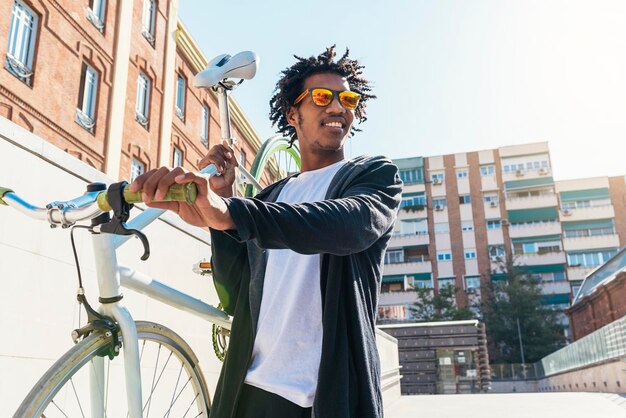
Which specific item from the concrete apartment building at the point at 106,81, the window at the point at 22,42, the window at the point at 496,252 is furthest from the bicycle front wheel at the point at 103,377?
the window at the point at 496,252

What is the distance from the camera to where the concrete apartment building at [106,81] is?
12.5 m

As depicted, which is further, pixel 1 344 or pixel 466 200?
pixel 466 200

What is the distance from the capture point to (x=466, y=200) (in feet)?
181

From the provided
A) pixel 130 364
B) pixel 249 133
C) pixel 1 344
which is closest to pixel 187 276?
pixel 1 344

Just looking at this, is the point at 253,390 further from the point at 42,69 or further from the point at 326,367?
the point at 42,69

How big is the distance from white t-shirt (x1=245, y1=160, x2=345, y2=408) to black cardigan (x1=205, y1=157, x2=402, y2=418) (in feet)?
0.08

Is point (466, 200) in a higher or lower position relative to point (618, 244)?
higher

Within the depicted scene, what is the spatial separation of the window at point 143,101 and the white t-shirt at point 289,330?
56.9 feet

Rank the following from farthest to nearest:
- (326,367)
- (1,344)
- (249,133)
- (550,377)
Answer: (550,377), (249,133), (1,344), (326,367)

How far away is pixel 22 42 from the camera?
494 inches

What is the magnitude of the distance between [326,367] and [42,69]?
1395cm

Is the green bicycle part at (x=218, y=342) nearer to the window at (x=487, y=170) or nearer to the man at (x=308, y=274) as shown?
the man at (x=308, y=274)

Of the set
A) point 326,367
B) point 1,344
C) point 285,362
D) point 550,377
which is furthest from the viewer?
point 550,377

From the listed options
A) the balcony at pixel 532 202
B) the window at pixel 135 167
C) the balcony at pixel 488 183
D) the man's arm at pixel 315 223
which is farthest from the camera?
the balcony at pixel 488 183
